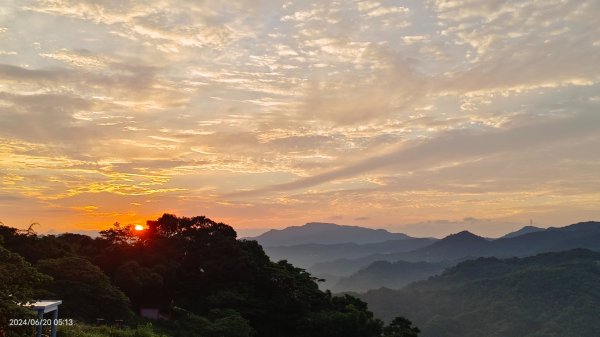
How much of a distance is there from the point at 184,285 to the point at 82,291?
14.8 metres

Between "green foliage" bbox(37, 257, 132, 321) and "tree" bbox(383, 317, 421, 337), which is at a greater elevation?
"green foliage" bbox(37, 257, 132, 321)

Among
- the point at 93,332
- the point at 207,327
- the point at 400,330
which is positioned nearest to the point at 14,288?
the point at 93,332

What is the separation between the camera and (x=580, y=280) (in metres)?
174

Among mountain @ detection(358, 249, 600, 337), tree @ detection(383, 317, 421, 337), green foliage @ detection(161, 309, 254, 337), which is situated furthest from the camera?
mountain @ detection(358, 249, 600, 337)

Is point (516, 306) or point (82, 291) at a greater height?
point (82, 291)

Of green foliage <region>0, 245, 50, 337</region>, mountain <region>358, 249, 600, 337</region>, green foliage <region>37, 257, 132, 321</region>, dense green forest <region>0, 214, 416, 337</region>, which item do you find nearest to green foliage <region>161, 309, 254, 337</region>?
dense green forest <region>0, 214, 416, 337</region>

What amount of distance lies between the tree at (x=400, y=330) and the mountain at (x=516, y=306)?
Answer: 399 feet

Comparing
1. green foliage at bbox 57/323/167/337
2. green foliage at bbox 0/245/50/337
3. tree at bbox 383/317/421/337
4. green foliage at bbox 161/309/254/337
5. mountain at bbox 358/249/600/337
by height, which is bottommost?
mountain at bbox 358/249/600/337

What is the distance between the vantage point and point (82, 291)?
24297mm

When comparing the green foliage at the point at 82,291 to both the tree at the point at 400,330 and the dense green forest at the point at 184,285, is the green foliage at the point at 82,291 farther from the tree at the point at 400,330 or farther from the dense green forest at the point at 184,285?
the tree at the point at 400,330

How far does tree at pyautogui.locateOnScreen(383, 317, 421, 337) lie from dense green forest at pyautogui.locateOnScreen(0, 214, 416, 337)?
0.13m

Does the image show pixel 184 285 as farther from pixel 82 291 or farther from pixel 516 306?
pixel 516 306

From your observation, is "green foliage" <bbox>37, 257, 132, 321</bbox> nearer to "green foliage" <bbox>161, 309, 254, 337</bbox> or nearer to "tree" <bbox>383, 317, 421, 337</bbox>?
"green foliage" <bbox>161, 309, 254, 337</bbox>

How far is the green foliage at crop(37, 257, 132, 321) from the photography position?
77.9 feet
